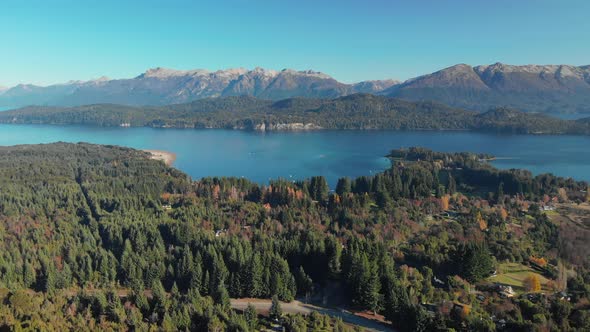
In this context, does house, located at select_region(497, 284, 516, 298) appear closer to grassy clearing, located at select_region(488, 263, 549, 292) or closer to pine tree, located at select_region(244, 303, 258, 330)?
grassy clearing, located at select_region(488, 263, 549, 292)

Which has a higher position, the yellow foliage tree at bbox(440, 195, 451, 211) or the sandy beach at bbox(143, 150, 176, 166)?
the sandy beach at bbox(143, 150, 176, 166)

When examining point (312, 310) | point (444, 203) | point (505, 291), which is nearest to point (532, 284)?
point (505, 291)

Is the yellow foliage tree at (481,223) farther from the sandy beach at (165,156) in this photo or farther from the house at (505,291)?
the sandy beach at (165,156)

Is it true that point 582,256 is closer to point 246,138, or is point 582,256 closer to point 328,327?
point 328,327

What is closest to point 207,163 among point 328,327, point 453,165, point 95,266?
point 453,165

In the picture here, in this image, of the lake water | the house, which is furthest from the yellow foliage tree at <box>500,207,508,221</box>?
the lake water
